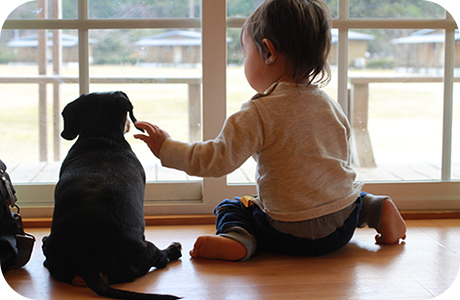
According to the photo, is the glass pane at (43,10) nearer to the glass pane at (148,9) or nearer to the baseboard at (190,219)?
the glass pane at (148,9)

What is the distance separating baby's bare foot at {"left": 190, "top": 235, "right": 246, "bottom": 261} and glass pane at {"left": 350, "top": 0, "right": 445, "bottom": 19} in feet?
3.55

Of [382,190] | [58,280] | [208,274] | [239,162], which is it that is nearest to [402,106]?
[382,190]

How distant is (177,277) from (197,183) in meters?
0.74

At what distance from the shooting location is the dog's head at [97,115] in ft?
5.32

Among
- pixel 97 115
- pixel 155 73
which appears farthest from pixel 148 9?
pixel 97 115

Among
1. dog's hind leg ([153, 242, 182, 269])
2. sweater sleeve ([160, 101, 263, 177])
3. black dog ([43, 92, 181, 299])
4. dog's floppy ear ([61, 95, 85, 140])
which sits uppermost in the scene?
dog's floppy ear ([61, 95, 85, 140])

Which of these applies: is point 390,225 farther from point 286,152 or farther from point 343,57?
point 343,57

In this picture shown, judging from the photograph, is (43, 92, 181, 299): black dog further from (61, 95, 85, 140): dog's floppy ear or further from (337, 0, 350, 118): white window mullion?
(337, 0, 350, 118): white window mullion

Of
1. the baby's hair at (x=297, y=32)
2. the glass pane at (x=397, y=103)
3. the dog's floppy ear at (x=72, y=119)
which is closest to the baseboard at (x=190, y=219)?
the glass pane at (x=397, y=103)

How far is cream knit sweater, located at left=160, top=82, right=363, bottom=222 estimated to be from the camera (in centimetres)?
157

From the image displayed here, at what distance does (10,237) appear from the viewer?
5.08 feet

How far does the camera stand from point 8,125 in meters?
2.13

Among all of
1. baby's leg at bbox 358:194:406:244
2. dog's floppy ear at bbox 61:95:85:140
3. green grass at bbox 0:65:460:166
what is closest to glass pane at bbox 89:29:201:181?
green grass at bbox 0:65:460:166

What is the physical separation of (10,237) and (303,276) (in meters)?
0.84
